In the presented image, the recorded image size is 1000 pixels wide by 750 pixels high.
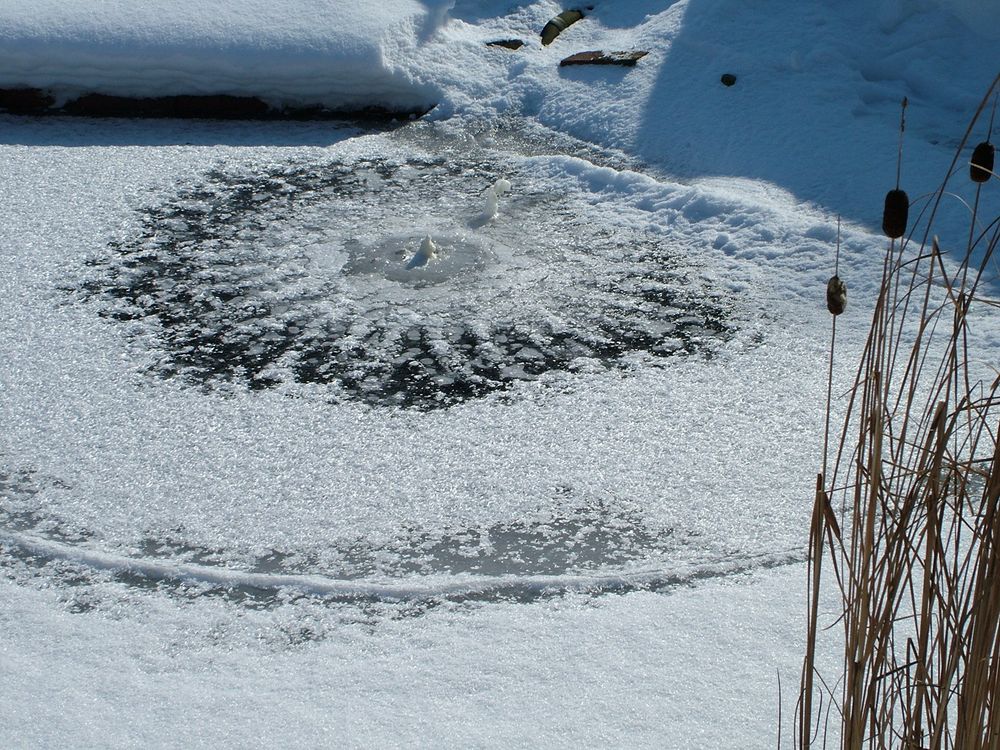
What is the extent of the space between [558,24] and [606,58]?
49cm

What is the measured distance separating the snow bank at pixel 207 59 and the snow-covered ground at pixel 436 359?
0.02 meters

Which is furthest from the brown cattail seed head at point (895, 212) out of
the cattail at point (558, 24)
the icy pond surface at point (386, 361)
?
the cattail at point (558, 24)

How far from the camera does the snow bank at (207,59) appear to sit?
13.7 ft

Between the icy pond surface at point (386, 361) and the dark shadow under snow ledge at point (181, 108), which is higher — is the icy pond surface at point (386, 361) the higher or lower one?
the lower one

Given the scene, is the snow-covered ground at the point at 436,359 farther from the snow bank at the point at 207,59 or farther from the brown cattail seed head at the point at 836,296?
the brown cattail seed head at the point at 836,296

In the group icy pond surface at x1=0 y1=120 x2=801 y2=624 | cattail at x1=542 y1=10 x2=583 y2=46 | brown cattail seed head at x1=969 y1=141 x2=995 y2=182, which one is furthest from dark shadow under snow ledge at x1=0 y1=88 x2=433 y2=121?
brown cattail seed head at x1=969 y1=141 x2=995 y2=182

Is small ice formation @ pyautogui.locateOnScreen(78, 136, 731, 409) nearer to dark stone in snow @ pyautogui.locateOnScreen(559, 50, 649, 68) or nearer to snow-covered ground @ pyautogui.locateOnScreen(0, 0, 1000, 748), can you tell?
snow-covered ground @ pyautogui.locateOnScreen(0, 0, 1000, 748)

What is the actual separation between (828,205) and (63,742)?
2573 mm

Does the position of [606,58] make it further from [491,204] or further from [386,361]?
[386,361]

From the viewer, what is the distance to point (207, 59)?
4191 mm

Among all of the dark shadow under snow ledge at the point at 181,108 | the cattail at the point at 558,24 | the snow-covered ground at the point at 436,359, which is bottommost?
the snow-covered ground at the point at 436,359

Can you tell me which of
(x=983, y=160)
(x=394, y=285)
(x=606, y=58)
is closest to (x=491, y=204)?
(x=394, y=285)

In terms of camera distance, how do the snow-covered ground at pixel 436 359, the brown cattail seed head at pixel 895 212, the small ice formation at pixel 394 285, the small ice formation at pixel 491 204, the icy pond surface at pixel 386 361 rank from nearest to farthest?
the brown cattail seed head at pixel 895 212 < the snow-covered ground at pixel 436 359 < the icy pond surface at pixel 386 361 < the small ice formation at pixel 394 285 < the small ice formation at pixel 491 204

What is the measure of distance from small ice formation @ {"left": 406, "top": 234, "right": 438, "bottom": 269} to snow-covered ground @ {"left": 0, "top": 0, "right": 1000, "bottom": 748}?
0.04m
